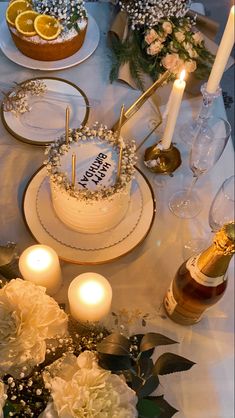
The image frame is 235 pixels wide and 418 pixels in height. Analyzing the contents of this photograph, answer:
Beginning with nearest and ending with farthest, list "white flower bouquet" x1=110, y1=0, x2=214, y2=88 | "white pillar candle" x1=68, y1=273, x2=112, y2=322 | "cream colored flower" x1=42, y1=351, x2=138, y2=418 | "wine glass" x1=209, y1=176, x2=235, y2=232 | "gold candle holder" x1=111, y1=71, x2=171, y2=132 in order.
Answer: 1. "cream colored flower" x1=42, y1=351, x2=138, y2=418
2. "white pillar candle" x1=68, y1=273, x2=112, y2=322
3. "wine glass" x1=209, y1=176, x2=235, y2=232
4. "gold candle holder" x1=111, y1=71, x2=171, y2=132
5. "white flower bouquet" x1=110, y1=0, x2=214, y2=88

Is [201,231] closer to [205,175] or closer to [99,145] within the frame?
[205,175]

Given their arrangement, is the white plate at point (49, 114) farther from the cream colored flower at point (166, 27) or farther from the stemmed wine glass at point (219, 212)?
the stemmed wine glass at point (219, 212)

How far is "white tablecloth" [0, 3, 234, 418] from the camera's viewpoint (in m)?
0.91

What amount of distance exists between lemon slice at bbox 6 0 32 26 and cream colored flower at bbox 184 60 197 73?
42 centimetres

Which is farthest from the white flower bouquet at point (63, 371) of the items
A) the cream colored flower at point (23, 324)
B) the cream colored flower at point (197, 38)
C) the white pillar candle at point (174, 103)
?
the cream colored flower at point (197, 38)

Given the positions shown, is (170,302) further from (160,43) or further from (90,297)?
(160,43)

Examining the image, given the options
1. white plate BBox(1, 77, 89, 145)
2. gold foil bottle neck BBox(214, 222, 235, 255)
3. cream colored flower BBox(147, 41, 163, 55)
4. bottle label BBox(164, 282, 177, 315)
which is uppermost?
cream colored flower BBox(147, 41, 163, 55)

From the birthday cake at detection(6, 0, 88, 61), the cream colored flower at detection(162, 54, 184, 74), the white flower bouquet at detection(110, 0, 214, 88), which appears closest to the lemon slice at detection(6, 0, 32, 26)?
the birthday cake at detection(6, 0, 88, 61)

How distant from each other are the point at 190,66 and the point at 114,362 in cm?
77

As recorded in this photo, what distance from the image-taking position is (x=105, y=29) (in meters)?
1.32

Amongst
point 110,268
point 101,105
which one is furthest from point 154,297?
point 101,105

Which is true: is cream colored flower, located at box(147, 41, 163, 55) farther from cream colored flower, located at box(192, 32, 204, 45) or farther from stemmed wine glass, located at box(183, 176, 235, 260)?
stemmed wine glass, located at box(183, 176, 235, 260)

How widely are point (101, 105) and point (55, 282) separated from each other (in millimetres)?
503

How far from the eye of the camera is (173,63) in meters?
1.18
